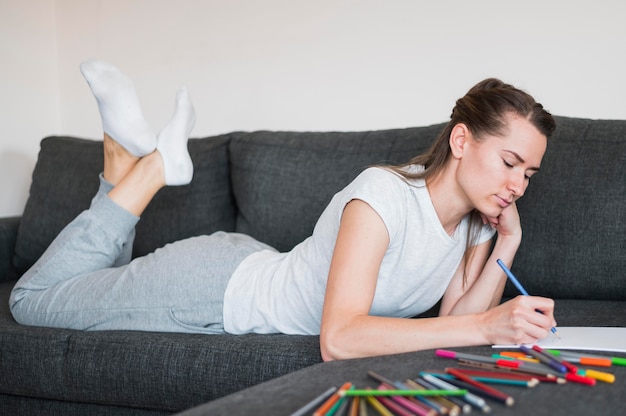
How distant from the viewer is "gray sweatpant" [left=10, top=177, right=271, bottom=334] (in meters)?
1.83

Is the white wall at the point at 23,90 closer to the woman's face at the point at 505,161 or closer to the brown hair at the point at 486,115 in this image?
the brown hair at the point at 486,115

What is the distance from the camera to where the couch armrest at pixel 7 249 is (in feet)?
8.46

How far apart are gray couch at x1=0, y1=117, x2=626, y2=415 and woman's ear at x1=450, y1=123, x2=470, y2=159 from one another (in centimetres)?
46

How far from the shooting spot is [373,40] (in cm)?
262

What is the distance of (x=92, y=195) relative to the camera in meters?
2.56

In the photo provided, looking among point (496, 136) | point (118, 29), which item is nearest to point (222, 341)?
point (496, 136)

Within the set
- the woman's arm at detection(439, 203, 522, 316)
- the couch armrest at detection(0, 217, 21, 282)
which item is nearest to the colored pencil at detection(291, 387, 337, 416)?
the woman's arm at detection(439, 203, 522, 316)

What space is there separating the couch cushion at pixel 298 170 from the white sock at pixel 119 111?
36 centimetres

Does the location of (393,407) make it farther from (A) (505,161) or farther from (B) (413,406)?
(A) (505,161)

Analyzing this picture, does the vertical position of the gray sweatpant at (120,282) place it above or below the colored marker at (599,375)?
below

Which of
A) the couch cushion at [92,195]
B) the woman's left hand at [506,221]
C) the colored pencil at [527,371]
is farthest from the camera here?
the couch cushion at [92,195]

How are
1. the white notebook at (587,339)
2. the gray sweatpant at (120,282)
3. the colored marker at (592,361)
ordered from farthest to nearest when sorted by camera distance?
the gray sweatpant at (120,282), the white notebook at (587,339), the colored marker at (592,361)

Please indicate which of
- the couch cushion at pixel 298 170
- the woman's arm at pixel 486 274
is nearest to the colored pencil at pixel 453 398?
the woman's arm at pixel 486 274

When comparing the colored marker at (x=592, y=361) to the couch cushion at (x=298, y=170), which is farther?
the couch cushion at (x=298, y=170)
